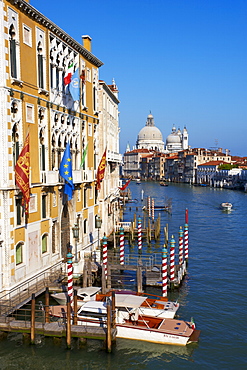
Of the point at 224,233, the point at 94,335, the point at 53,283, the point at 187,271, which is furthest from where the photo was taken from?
the point at 224,233

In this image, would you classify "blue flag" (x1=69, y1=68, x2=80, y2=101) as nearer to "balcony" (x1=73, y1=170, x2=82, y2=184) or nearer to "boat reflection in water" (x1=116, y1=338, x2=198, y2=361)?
"balcony" (x1=73, y1=170, x2=82, y2=184)

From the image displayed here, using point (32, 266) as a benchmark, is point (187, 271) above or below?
below

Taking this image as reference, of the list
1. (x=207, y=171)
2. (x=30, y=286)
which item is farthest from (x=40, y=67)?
(x=207, y=171)

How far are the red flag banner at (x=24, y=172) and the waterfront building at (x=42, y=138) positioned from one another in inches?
7.7

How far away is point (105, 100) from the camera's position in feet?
84.8

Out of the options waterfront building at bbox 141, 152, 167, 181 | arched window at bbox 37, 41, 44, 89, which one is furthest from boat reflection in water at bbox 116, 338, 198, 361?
waterfront building at bbox 141, 152, 167, 181

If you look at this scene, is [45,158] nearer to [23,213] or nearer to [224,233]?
[23,213]

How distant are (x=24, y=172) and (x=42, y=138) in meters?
2.81

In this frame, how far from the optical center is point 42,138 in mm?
16688

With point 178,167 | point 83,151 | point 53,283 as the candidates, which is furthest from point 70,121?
point 178,167

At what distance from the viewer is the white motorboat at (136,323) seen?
12844mm

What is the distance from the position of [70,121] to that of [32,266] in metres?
6.89

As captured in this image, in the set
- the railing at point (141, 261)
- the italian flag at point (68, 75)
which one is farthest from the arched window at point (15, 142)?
the railing at point (141, 261)

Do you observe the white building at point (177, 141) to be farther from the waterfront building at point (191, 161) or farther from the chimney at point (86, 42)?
the chimney at point (86, 42)
